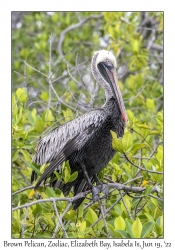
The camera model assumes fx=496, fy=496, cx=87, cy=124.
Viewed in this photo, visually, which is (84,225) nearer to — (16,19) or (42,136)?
(42,136)

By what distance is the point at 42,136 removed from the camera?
4.43m

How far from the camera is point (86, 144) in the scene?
3.95 metres

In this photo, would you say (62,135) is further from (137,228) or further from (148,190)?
(137,228)

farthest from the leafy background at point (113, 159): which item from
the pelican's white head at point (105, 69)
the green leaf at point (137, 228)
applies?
the pelican's white head at point (105, 69)

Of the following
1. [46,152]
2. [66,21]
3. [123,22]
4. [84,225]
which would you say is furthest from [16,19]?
[84,225]

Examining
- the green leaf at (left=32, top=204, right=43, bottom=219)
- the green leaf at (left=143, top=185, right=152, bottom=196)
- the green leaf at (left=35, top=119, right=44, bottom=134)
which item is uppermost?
the green leaf at (left=35, top=119, right=44, bottom=134)

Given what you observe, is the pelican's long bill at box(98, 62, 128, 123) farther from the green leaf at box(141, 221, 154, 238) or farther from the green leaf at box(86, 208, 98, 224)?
the green leaf at box(141, 221, 154, 238)

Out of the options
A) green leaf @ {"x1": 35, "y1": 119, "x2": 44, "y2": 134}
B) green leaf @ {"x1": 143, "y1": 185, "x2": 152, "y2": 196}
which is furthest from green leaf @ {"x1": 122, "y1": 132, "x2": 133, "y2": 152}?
green leaf @ {"x1": 35, "y1": 119, "x2": 44, "y2": 134}

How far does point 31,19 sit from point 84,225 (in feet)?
15.4

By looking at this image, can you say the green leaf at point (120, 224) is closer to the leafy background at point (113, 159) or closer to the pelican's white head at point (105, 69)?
the leafy background at point (113, 159)

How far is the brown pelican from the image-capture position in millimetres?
3914

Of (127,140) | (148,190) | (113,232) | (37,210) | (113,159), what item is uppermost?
(127,140)

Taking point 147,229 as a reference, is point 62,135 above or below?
above

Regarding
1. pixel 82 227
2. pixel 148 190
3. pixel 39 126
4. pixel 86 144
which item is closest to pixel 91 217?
pixel 82 227
